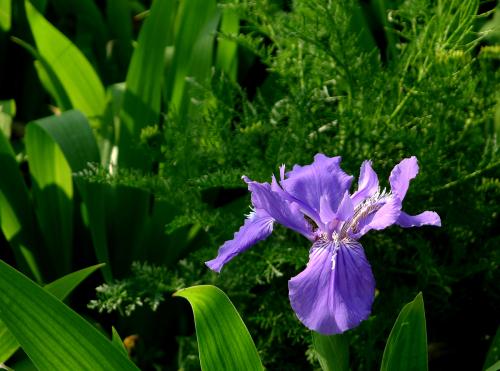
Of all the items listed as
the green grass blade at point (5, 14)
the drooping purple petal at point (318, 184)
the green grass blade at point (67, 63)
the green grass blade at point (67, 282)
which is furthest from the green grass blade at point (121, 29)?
the drooping purple petal at point (318, 184)

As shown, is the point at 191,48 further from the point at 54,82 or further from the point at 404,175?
the point at 404,175

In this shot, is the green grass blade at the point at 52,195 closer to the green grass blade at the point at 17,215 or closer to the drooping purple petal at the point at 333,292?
the green grass blade at the point at 17,215

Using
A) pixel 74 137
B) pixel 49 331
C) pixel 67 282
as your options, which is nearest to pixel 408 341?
pixel 49 331

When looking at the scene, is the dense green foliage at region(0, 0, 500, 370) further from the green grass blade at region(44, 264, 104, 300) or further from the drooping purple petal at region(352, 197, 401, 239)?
the drooping purple petal at region(352, 197, 401, 239)

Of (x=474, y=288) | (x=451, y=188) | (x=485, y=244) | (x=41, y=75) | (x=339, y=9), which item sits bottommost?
(x=474, y=288)

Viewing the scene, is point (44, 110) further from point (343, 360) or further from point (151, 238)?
point (343, 360)

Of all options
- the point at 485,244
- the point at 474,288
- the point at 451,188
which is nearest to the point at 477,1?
the point at 451,188
